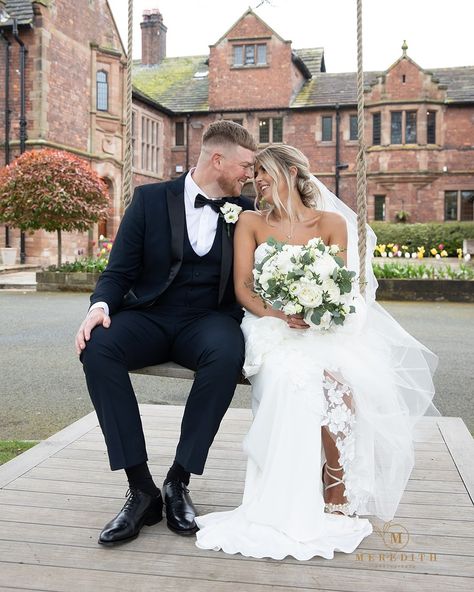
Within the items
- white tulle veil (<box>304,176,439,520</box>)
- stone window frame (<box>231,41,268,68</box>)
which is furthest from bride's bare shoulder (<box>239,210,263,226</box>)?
stone window frame (<box>231,41,268,68</box>)

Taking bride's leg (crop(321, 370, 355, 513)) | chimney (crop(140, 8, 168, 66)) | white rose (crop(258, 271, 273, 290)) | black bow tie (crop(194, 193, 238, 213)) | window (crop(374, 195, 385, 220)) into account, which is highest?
chimney (crop(140, 8, 168, 66))

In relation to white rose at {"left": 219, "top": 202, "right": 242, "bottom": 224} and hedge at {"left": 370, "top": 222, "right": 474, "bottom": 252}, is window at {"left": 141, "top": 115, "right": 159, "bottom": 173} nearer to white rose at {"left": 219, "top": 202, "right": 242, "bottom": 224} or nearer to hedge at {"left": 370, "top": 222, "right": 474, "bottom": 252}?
hedge at {"left": 370, "top": 222, "right": 474, "bottom": 252}

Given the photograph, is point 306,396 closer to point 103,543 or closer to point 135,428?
point 135,428

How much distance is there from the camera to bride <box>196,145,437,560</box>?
109 inches

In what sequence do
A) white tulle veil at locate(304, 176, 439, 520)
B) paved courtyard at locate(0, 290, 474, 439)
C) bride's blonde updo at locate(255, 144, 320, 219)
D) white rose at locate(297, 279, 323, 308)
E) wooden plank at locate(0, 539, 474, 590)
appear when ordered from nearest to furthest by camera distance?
1. wooden plank at locate(0, 539, 474, 590)
2. white rose at locate(297, 279, 323, 308)
3. white tulle veil at locate(304, 176, 439, 520)
4. bride's blonde updo at locate(255, 144, 320, 219)
5. paved courtyard at locate(0, 290, 474, 439)

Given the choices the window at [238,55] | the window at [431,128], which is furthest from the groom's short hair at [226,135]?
the window at [238,55]

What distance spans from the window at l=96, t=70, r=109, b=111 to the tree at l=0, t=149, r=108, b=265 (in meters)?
10.1

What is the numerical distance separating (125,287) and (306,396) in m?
1.18

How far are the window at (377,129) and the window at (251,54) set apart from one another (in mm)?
6075

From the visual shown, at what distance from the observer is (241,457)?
3.84 m

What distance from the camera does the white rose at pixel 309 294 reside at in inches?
114

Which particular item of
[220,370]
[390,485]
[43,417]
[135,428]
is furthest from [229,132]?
[43,417]

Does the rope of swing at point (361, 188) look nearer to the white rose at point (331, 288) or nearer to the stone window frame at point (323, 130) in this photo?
the white rose at point (331, 288)

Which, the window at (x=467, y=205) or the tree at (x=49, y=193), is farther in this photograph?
the window at (x=467, y=205)
